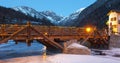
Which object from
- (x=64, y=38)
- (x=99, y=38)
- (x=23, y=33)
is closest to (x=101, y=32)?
(x=99, y=38)

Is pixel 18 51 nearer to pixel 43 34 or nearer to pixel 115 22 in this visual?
pixel 43 34

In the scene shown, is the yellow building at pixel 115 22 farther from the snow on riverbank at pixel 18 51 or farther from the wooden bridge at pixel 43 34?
the snow on riverbank at pixel 18 51

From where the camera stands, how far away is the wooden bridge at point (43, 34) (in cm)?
3613

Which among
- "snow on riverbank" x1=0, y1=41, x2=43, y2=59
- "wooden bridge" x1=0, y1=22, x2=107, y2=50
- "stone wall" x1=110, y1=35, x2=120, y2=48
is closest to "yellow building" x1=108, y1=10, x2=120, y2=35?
"stone wall" x1=110, y1=35, x2=120, y2=48

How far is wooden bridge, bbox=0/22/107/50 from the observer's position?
36.1m

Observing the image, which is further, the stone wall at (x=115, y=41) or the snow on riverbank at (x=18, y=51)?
the stone wall at (x=115, y=41)

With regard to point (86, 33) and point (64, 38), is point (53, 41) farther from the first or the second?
point (86, 33)

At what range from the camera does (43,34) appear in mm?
39688

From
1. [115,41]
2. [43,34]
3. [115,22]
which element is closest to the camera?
[43,34]

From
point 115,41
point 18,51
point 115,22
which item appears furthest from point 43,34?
point 115,22

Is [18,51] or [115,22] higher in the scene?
[115,22]

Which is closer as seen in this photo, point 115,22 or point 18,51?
point 18,51

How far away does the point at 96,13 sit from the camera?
510 feet

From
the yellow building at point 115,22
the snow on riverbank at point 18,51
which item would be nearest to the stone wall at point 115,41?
the yellow building at point 115,22
